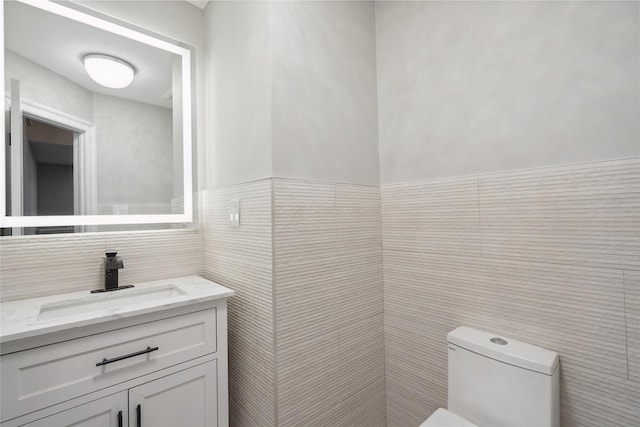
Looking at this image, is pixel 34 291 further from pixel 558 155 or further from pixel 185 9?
pixel 558 155

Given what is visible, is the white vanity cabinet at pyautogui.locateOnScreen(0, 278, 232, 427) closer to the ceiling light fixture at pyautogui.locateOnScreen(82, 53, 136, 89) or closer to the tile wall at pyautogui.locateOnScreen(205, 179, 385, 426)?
the tile wall at pyautogui.locateOnScreen(205, 179, 385, 426)

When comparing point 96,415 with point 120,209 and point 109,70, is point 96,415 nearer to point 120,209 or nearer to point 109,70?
point 120,209

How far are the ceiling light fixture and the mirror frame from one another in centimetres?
14

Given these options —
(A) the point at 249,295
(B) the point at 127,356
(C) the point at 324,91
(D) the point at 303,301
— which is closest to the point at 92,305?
(B) the point at 127,356

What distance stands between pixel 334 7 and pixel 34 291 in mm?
1865

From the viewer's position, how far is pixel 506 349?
105cm

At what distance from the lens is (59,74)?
1.32 m

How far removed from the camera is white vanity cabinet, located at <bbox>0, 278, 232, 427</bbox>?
0.87 m

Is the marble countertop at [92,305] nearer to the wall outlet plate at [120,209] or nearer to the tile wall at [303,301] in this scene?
the tile wall at [303,301]

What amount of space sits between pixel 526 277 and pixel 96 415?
1606 mm

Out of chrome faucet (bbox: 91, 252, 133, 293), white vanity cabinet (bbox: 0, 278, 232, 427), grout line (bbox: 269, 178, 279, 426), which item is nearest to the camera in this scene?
white vanity cabinet (bbox: 0, 278, 232, 427)

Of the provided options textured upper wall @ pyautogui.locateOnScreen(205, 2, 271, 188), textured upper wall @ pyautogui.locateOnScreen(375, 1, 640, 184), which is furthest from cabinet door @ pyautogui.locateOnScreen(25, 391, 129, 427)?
textured upper wall @ pyautogui.locateOnScreen(375, 1, 640, 184)

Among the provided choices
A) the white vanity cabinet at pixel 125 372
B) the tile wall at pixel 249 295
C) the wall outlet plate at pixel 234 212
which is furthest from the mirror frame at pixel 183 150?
the white vanity cabinet at pixel 125 372

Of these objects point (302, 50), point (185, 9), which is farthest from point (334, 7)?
point (185, 9)
